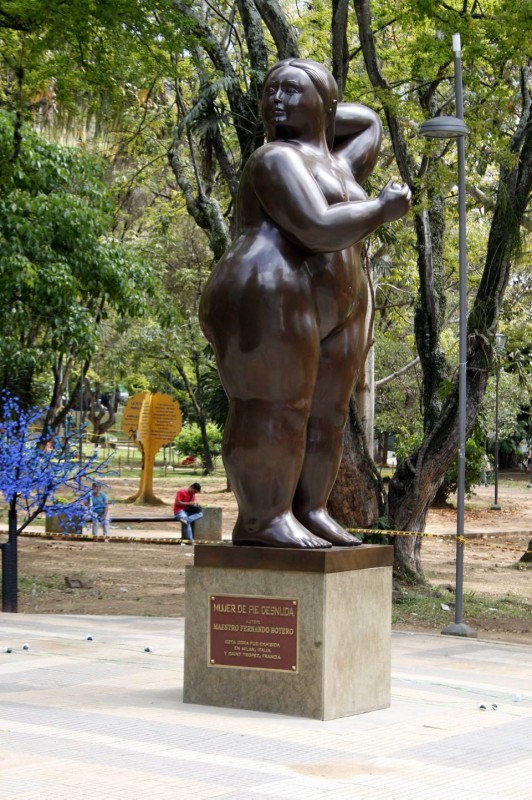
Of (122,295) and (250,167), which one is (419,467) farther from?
(250,167)

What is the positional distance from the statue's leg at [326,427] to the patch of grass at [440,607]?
17.7 ft

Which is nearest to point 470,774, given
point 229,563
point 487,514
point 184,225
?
point 229,563

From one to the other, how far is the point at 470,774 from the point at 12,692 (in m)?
2.57

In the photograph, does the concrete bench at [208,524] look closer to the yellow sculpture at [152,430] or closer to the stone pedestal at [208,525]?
the stone pedestal at [208,525]

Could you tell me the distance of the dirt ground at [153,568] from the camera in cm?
1261

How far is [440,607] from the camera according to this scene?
12227mm

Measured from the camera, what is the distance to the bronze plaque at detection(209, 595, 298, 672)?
19.0ft

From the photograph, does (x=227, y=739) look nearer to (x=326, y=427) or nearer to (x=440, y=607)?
(x=326, y=427)

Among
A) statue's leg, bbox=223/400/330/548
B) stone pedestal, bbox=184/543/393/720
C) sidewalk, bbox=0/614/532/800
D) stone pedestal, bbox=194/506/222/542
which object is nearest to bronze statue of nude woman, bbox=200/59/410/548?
statue's leg, bbox=223/400/330/548

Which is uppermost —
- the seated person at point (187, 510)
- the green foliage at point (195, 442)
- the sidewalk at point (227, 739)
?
the green foliage at point (195, 442)

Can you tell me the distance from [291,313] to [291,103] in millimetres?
1146

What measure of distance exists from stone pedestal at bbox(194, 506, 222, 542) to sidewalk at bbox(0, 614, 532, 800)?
38.8 feet

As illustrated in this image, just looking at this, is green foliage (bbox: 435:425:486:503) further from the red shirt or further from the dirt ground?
the red shirt

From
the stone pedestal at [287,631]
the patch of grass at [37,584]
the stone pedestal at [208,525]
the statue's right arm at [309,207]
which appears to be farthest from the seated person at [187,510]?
the statue's right arm at [309,207]
